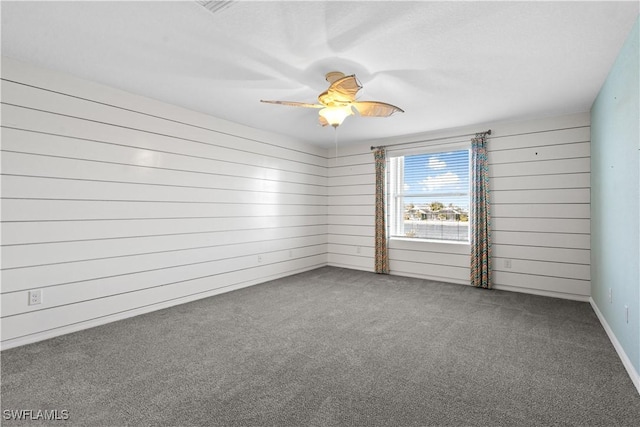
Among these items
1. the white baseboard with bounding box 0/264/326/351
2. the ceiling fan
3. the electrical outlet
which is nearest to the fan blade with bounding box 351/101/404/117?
the ceiling fan

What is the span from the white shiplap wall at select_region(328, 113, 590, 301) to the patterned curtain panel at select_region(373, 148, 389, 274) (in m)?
0.42

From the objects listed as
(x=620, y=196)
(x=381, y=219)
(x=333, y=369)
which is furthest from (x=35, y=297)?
(x=620, y=196)

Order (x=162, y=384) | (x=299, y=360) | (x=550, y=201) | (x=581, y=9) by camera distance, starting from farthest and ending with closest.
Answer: (x=550, y=201) < (x=299, y=360) < (x=162, y=384) < (x=581, y=9)

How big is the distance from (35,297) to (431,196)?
5.18 meters

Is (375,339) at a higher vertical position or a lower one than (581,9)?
lower

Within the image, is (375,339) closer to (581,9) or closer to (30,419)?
(30,419)

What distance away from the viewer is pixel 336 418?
5.86 feet

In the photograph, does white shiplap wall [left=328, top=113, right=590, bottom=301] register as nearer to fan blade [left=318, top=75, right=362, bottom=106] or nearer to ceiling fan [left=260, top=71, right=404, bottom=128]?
ceiling fan [left=260, top=71, right=404, bottom=128]

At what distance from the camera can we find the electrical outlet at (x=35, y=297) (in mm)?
2760

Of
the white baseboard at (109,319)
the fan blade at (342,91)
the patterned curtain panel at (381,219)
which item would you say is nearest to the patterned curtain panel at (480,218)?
the patterned curtain panel at (381,219)

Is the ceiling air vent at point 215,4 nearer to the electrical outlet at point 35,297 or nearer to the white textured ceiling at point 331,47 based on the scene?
the white textured ceiling at point 331,47

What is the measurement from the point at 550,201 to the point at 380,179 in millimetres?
2475

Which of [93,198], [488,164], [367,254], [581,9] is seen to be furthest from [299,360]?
[488,164]

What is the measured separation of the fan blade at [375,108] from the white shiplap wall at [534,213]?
236 cm
